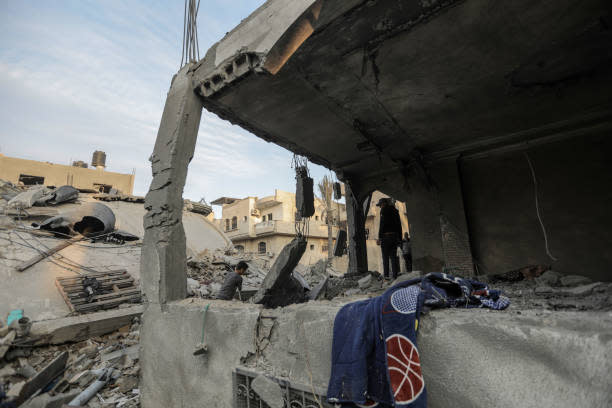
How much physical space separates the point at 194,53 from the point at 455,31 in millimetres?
4343

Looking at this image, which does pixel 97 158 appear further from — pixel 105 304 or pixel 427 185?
pixel 427 185

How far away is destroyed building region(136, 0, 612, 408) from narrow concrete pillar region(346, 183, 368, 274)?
0.26ft

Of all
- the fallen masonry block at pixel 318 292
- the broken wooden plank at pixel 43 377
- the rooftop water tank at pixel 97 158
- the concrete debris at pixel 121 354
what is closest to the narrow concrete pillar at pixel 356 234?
the fallen masonry block at pixel 318 292

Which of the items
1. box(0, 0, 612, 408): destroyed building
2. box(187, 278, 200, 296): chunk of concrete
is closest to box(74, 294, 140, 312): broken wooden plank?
box(0, 0, 612, 408): destroyed building

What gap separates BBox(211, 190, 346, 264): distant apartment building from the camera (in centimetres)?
2861

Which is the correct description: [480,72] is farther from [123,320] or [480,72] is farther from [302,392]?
[123,320]

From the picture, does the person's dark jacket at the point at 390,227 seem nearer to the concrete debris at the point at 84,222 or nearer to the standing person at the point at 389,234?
the standing person at the point at 389,234

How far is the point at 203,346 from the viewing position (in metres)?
2.83

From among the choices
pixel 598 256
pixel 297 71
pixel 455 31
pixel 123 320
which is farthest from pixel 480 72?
pixel 123 320

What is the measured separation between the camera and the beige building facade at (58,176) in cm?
2014

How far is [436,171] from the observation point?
8.02 metres

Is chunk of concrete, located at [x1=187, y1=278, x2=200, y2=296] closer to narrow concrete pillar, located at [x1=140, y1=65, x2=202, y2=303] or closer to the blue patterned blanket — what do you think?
narrow concrete pillar, located at [x1=140, y1=65, x2=202, y2=303]

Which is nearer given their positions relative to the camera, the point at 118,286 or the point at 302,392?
the point at 302,392

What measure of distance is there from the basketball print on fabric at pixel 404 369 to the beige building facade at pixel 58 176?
23914 mm
